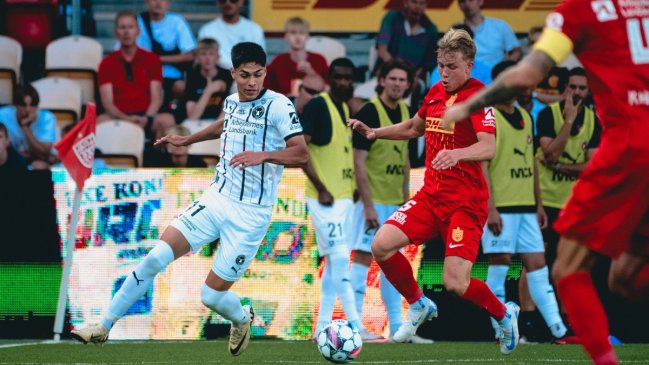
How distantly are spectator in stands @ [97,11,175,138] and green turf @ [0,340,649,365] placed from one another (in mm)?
3687

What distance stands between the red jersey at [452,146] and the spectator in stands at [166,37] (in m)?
6.65

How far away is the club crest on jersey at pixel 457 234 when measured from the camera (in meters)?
8.45

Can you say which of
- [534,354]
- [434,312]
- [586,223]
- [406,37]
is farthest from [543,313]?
[586,223]

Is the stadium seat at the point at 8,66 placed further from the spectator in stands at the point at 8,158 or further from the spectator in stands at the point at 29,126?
the spectator in stands at the point at 8,158

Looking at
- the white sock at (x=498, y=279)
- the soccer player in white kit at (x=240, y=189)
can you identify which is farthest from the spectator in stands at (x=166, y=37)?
the soccer player in white kit at (x=240, y=189)

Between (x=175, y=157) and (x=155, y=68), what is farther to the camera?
(x=155, y=68)

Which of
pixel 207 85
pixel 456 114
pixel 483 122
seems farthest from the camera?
pixel 207 85

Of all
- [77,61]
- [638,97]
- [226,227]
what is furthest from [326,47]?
[638,97]

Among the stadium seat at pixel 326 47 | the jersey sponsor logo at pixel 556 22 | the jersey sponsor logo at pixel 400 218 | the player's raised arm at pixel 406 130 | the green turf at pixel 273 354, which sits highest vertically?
the stadium seat at pixel 326 47

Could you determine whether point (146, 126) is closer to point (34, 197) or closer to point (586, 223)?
point (34, 197)

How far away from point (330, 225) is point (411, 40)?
3969mm

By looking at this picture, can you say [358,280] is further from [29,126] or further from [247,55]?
[29,126]

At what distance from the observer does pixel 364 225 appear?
37.5ft

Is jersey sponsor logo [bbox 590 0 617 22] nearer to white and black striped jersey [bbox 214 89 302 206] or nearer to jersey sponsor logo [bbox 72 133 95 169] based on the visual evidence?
white and black striped jersey [bbox 214 89 302 206]
